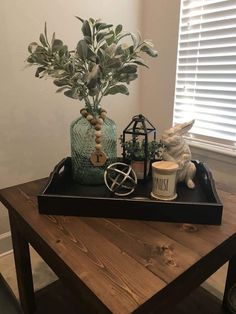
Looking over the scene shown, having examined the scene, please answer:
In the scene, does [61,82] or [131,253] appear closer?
[131,253]

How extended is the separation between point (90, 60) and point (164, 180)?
0.49 meters

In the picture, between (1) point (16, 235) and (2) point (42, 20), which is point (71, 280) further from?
(2) point (42, 20)

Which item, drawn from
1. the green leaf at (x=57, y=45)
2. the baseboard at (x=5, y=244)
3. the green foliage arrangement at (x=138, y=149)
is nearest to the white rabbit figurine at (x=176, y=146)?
the green foliage arrangement at (x=138, y=149)

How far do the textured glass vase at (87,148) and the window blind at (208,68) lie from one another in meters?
0.86

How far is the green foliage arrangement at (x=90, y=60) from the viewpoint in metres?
0.94

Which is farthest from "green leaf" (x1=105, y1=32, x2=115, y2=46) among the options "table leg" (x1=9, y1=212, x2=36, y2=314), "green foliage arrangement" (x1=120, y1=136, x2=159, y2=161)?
"table leg" (x1=9, y1=212, x2=36, y2=314)

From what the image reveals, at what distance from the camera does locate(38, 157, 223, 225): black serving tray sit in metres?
0.87

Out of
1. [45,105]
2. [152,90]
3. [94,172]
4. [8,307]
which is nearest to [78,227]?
[94,172]

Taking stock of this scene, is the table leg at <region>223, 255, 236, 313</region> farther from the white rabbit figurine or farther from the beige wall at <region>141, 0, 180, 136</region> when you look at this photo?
the beige wall at <region>141, 0, 180, 136</region>

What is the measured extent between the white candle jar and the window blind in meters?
0.86

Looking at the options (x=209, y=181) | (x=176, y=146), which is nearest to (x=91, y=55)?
(x=176, y=146)

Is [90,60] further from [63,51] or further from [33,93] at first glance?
[33,93]

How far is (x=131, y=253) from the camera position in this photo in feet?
2.44

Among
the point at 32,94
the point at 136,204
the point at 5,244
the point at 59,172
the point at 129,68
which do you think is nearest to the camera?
the point at 136,204
